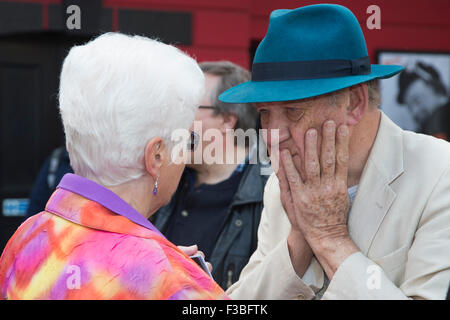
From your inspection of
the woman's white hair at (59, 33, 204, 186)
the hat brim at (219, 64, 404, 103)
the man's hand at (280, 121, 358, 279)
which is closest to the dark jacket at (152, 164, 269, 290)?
the man's hand at (280, 121, 358, 279)

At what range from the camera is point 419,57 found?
23.9 ft

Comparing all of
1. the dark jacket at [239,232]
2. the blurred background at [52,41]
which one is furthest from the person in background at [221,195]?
the blurred background at [52,41]

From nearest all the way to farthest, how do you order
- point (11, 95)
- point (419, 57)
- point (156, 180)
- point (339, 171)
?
1. point (156, 180)
2. point (339, 171)
3. point (11, 95)
4. point (419, 57)

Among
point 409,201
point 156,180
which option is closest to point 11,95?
point 156,180

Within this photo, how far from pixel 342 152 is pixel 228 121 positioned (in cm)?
139

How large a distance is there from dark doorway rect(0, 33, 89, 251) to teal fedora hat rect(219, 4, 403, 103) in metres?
4.92

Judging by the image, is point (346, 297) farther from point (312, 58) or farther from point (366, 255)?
point (312, 58)

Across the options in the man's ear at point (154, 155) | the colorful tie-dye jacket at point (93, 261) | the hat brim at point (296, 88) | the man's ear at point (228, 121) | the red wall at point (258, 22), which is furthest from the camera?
the red wall at point (258, 22)

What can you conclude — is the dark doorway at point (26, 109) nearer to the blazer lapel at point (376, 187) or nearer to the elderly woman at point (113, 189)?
the elderly woman at point (113, 189)

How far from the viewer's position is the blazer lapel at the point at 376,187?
1.73 metres

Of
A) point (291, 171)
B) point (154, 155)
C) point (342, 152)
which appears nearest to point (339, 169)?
point (342, 152)

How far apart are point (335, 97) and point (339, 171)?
25 cm

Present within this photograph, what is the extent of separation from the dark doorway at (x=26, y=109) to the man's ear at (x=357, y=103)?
501 cm

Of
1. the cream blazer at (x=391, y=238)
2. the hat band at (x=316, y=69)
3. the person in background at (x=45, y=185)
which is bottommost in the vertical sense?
the person in background at (x=45, y=185)
